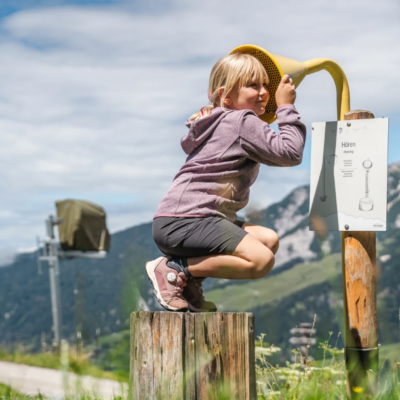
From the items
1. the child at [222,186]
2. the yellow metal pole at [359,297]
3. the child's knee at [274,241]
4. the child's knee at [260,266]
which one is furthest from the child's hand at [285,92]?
the child's knee at [260,266]

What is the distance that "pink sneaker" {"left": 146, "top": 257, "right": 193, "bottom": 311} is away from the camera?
249 cm

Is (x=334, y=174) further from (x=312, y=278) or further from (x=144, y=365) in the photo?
(x=312, y=278)

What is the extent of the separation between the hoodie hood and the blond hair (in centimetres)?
5

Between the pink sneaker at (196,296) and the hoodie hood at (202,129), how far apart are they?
66 cm

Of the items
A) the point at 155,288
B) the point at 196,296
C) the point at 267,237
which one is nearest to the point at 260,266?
the point at 267,237

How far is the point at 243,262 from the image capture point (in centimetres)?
245

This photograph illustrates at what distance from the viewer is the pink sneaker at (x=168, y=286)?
8.16 ft

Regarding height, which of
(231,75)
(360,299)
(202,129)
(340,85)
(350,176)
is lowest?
(360,299)

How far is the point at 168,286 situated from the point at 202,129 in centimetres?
79

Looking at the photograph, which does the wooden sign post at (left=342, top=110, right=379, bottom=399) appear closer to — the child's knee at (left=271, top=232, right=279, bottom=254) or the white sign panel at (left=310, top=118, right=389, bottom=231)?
the white sign panel at (left=310, top=118, right=389, bottom=231)

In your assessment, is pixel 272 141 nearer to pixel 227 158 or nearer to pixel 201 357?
pixel 227 158

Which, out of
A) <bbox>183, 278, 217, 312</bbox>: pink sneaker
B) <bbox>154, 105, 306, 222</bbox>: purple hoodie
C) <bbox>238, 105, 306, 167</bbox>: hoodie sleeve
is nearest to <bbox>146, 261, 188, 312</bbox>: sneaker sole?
<bbox>183, 278, 217, 312</bbox>: pink sneaker

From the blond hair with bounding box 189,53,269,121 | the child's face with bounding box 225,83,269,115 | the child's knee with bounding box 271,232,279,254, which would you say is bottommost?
the child's knee with bounding box 271,232,279,254

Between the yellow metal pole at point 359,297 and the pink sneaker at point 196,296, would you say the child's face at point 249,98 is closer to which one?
Result: the yellow metal pole at point 359,297
